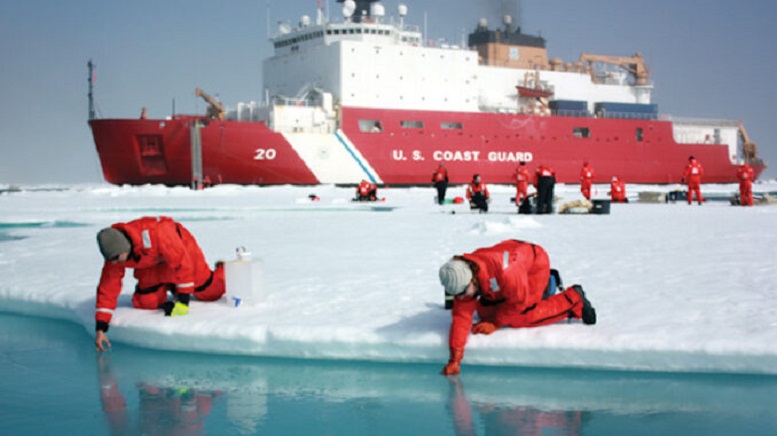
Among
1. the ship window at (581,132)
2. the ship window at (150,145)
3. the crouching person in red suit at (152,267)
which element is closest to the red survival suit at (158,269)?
the crouching person in red suit at (152,267)

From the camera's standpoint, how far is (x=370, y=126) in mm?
26578

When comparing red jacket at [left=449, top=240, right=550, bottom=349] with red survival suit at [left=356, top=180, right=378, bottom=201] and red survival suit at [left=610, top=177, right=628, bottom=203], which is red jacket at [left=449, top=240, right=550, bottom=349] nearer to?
red survival suit at [left=610, top=177, right=628, bottom=203]

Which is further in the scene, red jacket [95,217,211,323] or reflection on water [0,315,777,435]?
red jacket [95,217,211,323]

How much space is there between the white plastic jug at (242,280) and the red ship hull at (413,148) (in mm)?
20786

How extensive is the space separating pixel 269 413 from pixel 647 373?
69.7 inches

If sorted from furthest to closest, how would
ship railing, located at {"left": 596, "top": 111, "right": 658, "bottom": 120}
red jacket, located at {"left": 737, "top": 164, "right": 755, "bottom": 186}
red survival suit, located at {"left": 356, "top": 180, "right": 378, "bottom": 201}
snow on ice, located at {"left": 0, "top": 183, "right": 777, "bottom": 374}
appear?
1. ship railing, located at {"left": 596, "top": 111, "right": 658, "bottom": 120}
2. red survival suit, located at {"left": 356, "top": 180, "right": 378, "bottom": 201}
3. red jacket, located at {"left": 737, "top": 164, "right": 755, "bottom": 186}
4. snow on ice, located at {"left": 0, "top": 183, "right": 777, "bottom": 374}

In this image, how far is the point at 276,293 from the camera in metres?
4.99

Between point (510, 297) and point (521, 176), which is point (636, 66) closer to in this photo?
point (521, 176)

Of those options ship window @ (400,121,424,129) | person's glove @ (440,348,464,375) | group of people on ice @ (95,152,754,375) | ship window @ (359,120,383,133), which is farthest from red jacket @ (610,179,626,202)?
person's glove @ (440,348,464,375)

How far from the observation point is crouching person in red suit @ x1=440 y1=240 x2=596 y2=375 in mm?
3365

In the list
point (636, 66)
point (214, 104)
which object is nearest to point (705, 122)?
point (636, 66)

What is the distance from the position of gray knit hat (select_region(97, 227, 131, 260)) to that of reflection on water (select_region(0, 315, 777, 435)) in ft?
1.96

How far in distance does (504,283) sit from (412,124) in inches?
942

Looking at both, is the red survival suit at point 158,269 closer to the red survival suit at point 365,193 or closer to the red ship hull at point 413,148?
the red survival suit at point 365,193
